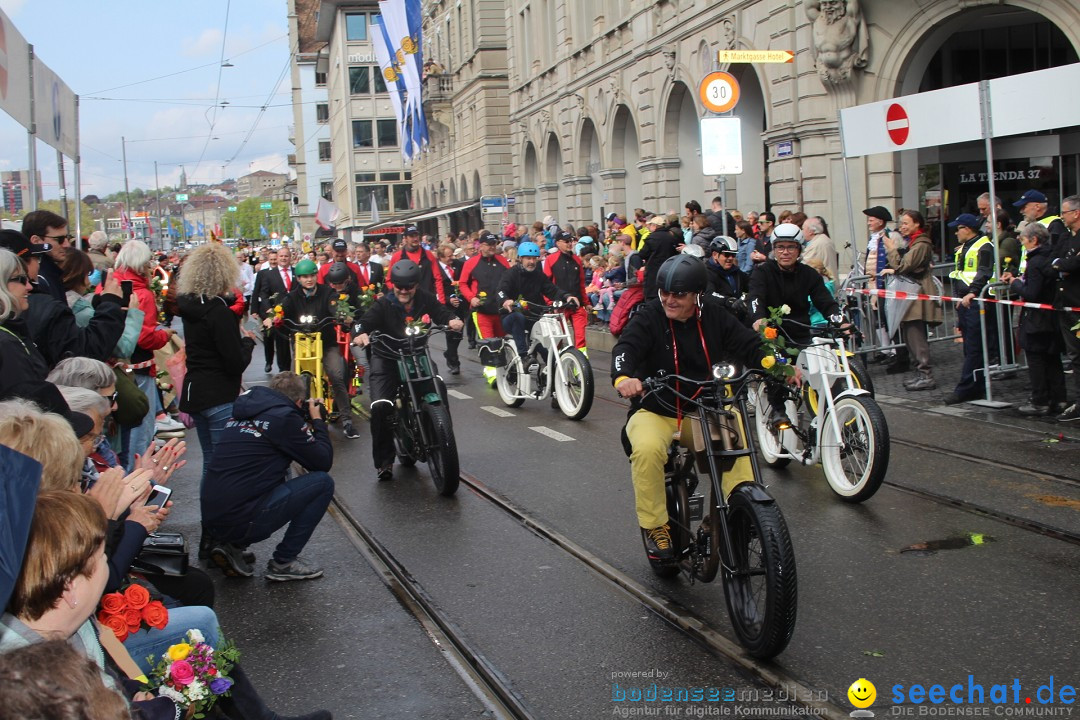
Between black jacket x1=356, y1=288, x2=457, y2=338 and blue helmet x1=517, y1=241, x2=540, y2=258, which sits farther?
blue helmet x1=517, y1=241, x2=540, y2=258

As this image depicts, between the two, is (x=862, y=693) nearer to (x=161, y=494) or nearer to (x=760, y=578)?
(x=760, y=578)

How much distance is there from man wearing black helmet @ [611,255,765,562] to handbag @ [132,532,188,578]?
2.17 metres

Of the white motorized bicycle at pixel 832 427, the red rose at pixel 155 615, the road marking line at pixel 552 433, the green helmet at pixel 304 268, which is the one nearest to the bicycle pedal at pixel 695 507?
the white motorized bicycle at pixel 832 427

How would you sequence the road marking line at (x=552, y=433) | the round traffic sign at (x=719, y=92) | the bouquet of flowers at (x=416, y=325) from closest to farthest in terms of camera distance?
the bouquet of flowers at (x=416, y=325) < the road marking line at (x=552, y=433) < the round traffic sign at (x=719, y=92)

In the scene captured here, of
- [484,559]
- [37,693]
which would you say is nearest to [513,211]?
[484,559]

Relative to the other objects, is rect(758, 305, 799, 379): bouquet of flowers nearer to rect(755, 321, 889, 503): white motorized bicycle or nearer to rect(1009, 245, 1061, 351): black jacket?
rect(755, 321, 889, 503): white motorized bicycle

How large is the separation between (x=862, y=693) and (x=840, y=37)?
16112 mm

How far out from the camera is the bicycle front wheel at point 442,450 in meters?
8.15

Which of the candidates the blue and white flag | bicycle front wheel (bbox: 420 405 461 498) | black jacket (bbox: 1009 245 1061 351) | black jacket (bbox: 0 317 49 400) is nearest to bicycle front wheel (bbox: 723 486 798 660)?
black jacket (bbox: 0 317 49 400)

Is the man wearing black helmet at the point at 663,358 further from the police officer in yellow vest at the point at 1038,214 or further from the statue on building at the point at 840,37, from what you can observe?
the statue on building at the point at 840,37

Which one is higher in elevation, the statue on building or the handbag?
the statue on building

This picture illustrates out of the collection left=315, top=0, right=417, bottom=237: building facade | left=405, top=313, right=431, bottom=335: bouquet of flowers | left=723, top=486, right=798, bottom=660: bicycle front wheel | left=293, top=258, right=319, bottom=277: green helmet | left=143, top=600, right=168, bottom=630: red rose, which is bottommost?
left=723, top=486, right=798, bottom=660: bicycle front wheel

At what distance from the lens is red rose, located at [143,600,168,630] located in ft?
12.1

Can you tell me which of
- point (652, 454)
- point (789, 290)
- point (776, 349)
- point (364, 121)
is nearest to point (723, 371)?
point (652, 454)
